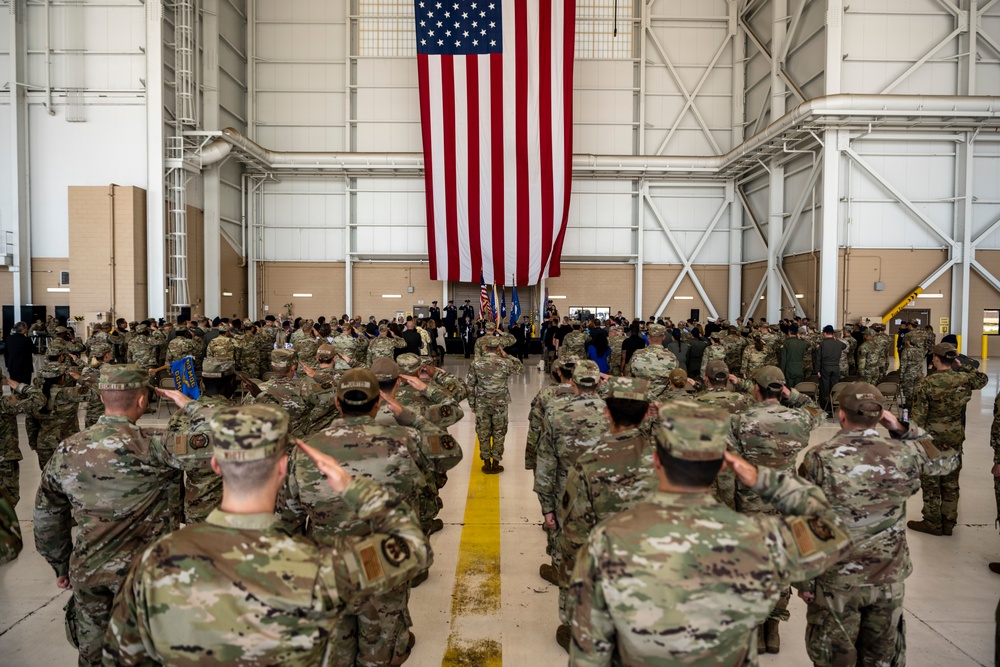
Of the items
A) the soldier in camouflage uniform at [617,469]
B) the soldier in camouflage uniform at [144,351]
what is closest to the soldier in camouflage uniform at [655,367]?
the soldier in camouflage uniform at [617,469]

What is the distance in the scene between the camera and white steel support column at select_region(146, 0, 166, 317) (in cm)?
1633

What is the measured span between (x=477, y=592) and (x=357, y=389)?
2.04 meters

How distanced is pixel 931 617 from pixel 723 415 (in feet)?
11.0

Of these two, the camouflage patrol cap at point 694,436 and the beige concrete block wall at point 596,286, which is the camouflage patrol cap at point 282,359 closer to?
the camouflage patrol cap at point 694,436

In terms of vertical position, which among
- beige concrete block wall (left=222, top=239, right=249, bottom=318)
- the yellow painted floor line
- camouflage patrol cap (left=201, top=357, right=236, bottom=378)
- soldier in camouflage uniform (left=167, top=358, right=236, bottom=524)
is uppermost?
beige concrete block wall (left=222, top=239, right=249, bottom=318)

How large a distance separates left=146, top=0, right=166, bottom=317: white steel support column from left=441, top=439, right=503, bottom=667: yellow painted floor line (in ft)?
46.2

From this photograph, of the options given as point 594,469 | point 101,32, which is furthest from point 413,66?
point 594,469

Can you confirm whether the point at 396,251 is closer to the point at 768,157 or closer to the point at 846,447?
the point at 768,157

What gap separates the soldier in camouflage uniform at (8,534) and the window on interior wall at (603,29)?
23.3m

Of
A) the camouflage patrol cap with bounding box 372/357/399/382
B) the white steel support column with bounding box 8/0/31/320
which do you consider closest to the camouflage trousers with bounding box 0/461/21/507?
the camouflage patrol cap with bounding box 372/357/399/382

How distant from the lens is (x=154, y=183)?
16609 millimetres

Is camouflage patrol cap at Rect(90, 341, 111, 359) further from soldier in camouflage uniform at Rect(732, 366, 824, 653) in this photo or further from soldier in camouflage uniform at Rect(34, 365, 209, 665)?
soldier in camouflage uniform at Rect(732, 366, 824, 653)

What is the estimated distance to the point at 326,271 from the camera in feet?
75.4

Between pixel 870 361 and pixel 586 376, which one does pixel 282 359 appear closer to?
pixel 586 376
